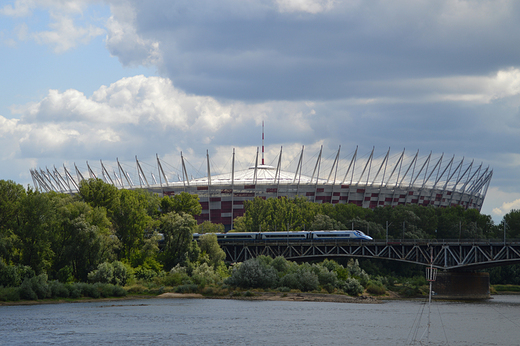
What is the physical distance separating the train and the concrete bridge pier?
48.6 ft

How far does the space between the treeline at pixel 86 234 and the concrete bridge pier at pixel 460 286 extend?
123ft

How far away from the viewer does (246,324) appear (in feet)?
201

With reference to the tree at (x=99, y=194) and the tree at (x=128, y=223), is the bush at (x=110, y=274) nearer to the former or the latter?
the tree at (x=128, y=223)

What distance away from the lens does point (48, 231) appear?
80.6m

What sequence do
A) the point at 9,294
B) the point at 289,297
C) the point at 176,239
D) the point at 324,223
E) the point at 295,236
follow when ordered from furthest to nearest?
the point at 324,223, the point at 295,236, the point at 176,239, the point at 289,297, the point at 9,294

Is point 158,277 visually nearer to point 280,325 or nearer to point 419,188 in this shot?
point 280,325

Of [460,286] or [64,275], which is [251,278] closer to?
[64,275]

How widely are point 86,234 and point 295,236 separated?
42859 mm

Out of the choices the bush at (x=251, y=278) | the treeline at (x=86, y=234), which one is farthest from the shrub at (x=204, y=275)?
the treeline at (x=86, y=234)

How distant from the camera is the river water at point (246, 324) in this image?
52.5 m

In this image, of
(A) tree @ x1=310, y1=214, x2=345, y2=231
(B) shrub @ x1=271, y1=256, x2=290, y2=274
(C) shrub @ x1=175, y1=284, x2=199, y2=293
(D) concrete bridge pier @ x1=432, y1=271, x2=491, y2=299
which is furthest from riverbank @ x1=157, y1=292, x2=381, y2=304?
(A) tree @ x1=310, y1=214, x2=345, y2=231

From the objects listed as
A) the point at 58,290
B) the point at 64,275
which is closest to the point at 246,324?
the point at 58,290

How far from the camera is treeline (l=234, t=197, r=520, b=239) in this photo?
135 m

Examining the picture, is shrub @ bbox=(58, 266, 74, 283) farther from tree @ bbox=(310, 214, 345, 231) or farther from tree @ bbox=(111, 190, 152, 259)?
tree @ bbox=(310, 214, 345, 231)
